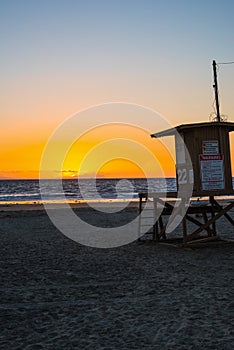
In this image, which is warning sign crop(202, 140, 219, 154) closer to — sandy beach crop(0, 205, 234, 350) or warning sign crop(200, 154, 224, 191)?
warning sign crop(200, 154, 224, 191)

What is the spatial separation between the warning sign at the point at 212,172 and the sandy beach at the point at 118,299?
2017mm

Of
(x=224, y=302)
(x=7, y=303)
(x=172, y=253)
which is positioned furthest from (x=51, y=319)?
(x=172, y=253)

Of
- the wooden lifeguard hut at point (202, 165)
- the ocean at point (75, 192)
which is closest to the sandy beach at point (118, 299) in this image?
the wooden lifeguard hut at point (202, 165)

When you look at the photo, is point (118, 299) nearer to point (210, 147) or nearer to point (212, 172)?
point (212, 172)

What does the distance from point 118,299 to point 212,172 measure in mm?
6932

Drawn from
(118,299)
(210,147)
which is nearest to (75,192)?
(210,147)

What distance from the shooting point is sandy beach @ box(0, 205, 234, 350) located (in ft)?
17.5

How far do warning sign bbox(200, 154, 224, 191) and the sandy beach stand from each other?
202cm

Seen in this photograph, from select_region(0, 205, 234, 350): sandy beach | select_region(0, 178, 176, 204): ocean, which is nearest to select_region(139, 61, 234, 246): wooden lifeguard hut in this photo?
select_region(0, 205, 234, 350): sandy beach

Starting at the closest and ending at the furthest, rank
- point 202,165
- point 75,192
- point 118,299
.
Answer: point 118,299, point 202,165, point 75,192

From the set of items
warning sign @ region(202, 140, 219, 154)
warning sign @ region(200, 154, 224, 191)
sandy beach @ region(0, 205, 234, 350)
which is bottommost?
sandy beach @ region(0, 205, 234, 350)

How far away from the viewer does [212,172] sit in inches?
515

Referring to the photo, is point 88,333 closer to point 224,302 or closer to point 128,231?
point 224,302

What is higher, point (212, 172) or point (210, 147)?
point (210, 147)
